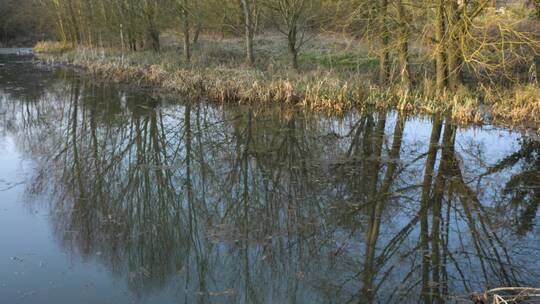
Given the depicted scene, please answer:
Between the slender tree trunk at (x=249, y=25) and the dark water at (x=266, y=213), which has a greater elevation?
the slender tree trunk at (x=249, y=25)

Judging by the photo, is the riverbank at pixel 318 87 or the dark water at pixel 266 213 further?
the riverbank at pixel 318 87

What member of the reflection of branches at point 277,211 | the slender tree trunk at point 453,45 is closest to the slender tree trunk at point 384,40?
the slender tree trunk at point 453,45

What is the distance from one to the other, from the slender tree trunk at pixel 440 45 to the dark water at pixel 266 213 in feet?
6.53

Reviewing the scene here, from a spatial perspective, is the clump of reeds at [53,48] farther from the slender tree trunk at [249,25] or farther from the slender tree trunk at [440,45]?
the slender tree trunk at [440,45]

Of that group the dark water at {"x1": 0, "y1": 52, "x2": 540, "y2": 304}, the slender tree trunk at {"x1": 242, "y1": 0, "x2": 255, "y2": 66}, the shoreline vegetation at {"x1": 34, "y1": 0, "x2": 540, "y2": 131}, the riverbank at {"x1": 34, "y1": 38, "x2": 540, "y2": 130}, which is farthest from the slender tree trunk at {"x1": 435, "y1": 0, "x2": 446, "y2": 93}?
the slender tree trunk at {"x1": 242, "y1": 0, "x2": 255, "y2": 66}

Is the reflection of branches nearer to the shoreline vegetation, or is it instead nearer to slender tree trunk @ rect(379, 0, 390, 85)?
the shoreline vegetation

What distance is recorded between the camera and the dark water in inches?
181

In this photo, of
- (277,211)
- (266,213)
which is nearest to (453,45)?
(277,211)

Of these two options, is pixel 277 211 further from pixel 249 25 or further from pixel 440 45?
pixel 249 25

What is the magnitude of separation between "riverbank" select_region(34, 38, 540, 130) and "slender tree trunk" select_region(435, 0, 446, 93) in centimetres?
29

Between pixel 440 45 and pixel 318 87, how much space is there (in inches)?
132

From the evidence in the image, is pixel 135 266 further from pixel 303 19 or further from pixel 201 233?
pixel 303 19

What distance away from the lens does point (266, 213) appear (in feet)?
20.5

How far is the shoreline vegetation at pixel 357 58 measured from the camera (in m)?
11.3
